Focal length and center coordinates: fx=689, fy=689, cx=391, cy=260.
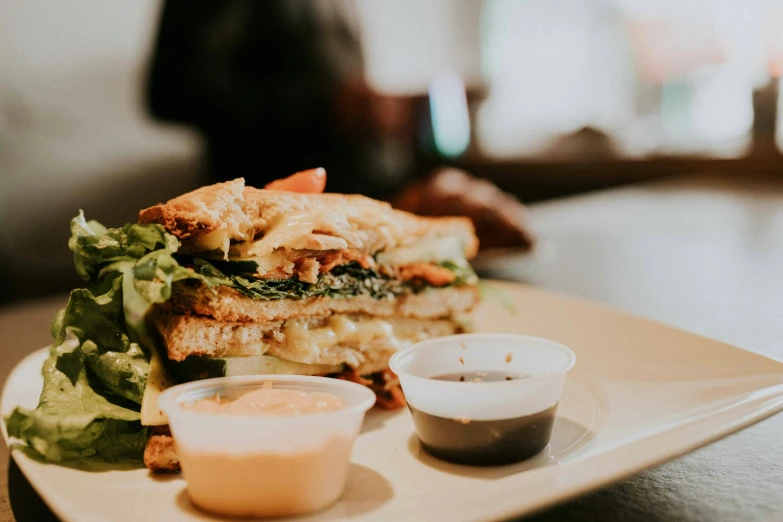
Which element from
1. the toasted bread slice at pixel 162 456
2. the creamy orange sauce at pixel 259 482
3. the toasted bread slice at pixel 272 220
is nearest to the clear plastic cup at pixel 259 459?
the creamy orange sauce at pixel 259 482

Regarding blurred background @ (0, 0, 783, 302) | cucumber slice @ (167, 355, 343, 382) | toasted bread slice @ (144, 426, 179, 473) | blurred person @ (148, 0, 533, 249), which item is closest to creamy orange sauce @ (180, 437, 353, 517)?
toasted bread slice @ (144, 426, 179, 473)

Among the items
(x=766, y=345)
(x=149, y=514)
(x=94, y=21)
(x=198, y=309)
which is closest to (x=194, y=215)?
(x=198, y=309)

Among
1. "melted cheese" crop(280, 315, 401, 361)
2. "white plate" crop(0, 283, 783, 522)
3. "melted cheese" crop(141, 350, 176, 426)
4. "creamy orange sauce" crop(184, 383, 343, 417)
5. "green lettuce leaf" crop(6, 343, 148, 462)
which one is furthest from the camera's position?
"melted cheese" crop(280, 315, 401, 361)

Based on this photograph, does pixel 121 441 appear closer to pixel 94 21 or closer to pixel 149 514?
pixel 149 514

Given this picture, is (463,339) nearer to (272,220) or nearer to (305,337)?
(305,337)

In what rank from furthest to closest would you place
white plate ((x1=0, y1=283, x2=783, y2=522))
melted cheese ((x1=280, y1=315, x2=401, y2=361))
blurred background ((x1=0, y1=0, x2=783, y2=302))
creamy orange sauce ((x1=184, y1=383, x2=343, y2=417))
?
1. blurred background ((x1=0, y1=0, x2=783, y2=302))
2. melted cheese ((x1=280, y1=315, x2=401, y2=361))
3. creamy orange sauce ((x1=184, y1=383, x2=343, y2=417))
4. white plate ((x1=0, y1=283, x2=783, y2=522))

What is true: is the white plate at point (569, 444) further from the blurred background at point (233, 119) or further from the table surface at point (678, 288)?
the blurred background at point (233, 119)

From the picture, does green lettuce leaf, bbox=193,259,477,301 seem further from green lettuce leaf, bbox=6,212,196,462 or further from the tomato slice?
the tomato slice
